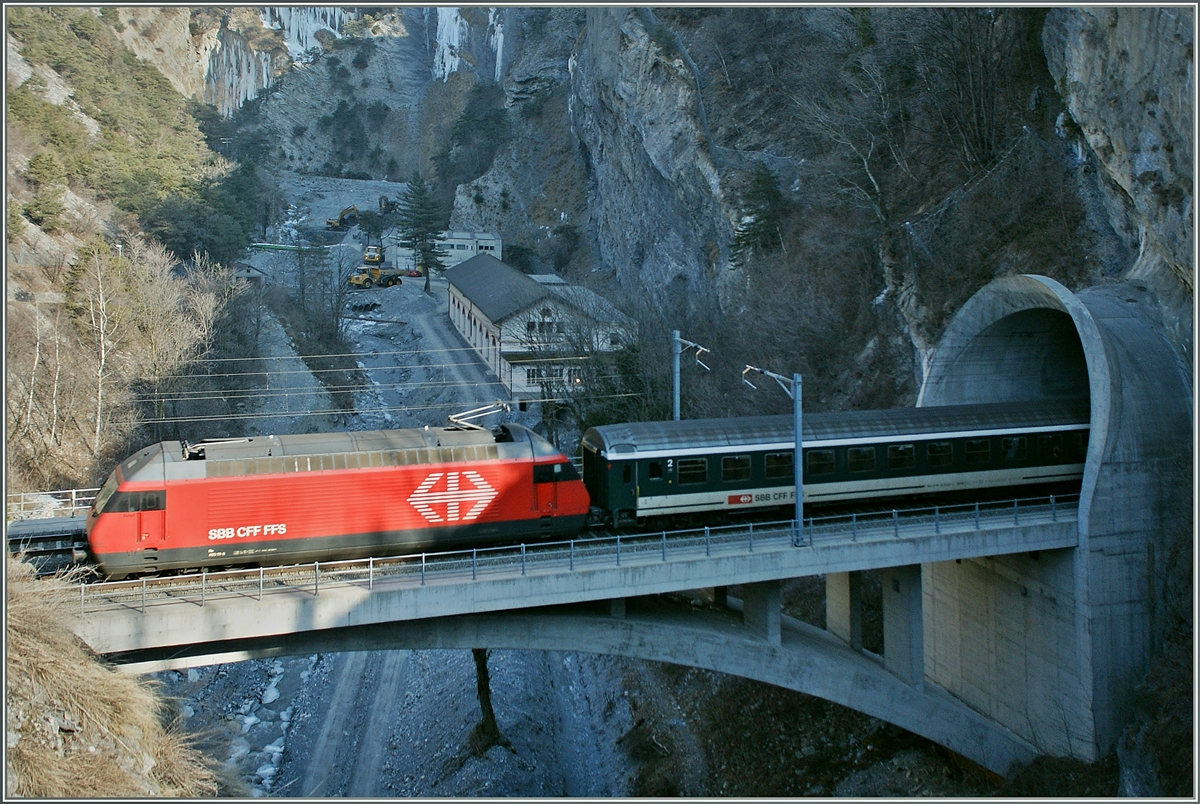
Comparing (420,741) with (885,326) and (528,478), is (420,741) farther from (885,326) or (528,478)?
(885,326)

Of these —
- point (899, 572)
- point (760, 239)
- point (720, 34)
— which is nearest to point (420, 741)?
point (899, 572)

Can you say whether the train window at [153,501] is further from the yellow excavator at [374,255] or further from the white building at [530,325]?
the yellow excavator at [374,255]

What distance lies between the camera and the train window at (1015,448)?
2466cm

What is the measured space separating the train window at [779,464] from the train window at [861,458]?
5.61ft

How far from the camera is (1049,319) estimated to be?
1080 inches

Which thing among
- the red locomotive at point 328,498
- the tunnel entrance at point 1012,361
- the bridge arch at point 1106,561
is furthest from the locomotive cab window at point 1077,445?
the red locomotive at point 328,498

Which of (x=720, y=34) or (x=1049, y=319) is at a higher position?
(x=720, y=34)

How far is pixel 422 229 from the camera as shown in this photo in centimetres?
8438

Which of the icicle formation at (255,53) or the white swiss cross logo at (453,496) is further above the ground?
the icicle formation at (255,53)

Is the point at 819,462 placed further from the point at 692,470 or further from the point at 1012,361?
the point at 1012,361

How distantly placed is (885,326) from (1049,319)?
10.5 metres

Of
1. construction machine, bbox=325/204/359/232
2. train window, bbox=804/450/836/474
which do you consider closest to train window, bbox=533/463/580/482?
train window, bbox=804/450/836/474

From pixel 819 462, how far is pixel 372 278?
2498 inches

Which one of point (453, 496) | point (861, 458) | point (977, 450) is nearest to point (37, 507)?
point (453, 496)
